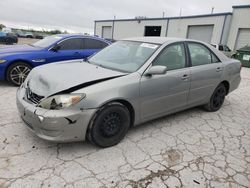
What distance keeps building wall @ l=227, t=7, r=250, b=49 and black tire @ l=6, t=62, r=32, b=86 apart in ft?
64.0

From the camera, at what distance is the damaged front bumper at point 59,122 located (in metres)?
2.48

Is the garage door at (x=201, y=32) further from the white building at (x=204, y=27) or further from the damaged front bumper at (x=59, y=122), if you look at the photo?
the damaged front bumper at (x=59, y=122)

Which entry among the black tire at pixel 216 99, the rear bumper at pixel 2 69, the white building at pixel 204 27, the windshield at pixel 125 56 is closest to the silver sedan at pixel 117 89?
the windshield at pixel 125 56

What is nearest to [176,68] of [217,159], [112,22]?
[217,159]

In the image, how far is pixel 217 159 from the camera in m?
2.91

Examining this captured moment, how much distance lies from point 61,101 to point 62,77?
1.49 ft

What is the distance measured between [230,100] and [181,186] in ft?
12.8

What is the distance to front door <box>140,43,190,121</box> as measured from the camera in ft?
10.3

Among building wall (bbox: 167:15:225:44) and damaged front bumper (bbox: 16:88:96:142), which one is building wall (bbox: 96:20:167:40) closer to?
building wall (bbox: 167:15:225:44)

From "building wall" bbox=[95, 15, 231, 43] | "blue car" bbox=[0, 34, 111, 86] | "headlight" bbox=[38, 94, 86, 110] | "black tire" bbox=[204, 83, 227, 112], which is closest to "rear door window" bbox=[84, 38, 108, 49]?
"blue car" bbox=[0, 34, 111, 86]

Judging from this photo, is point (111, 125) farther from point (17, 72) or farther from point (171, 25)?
point (171, 25)

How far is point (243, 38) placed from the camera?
19703mm

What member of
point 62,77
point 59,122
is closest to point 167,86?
point 62,77

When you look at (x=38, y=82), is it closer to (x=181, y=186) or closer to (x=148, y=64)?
(x=148, y=64)
